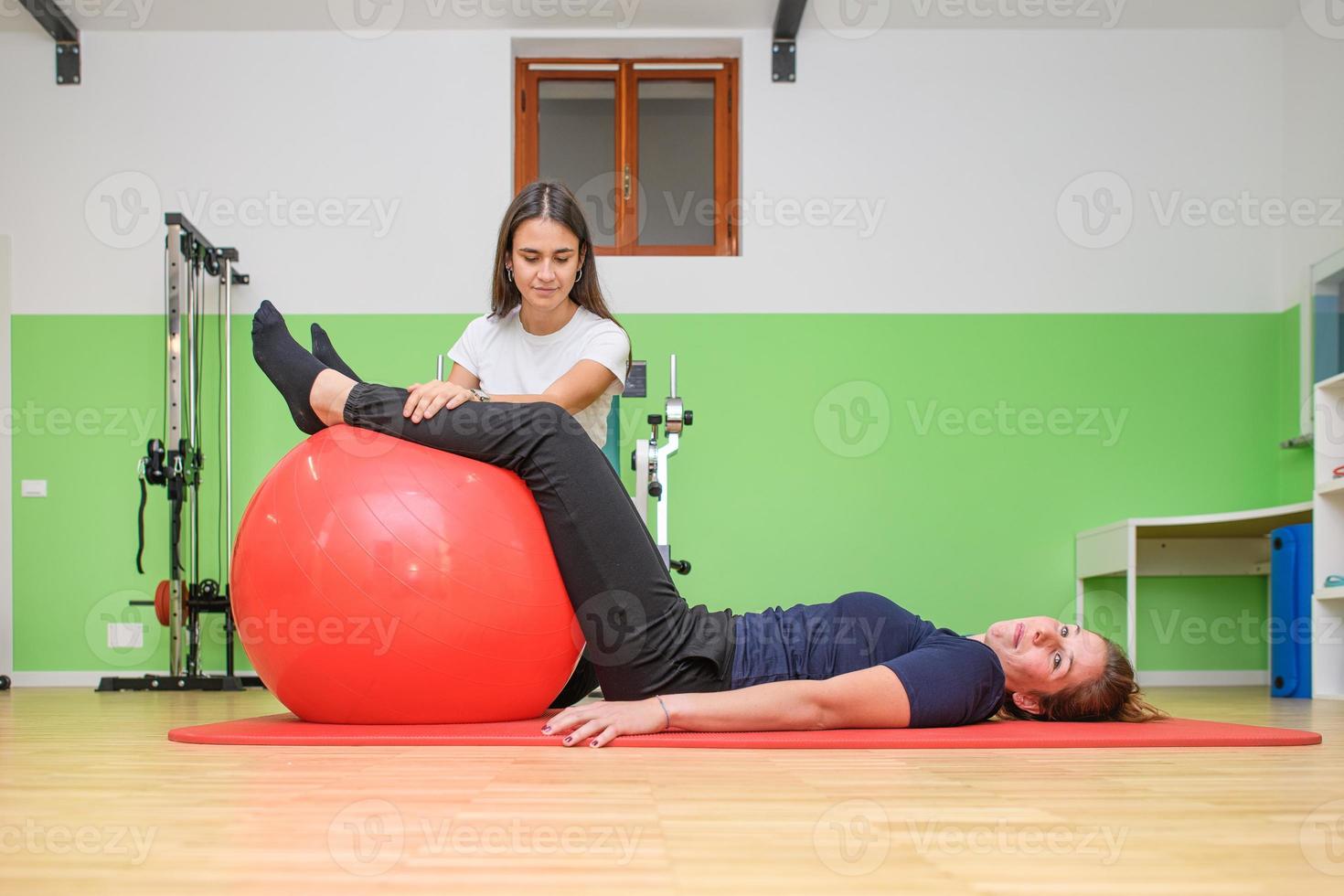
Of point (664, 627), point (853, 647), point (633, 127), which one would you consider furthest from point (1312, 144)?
point (664, 627)

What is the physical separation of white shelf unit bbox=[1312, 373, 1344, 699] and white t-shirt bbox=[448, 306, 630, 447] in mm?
2652

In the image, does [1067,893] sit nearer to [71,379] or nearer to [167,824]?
[167,824]

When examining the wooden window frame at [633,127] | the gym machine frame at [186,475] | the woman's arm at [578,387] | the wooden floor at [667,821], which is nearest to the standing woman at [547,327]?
the woman's arm at [578,387]

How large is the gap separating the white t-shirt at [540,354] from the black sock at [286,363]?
2.16 feet

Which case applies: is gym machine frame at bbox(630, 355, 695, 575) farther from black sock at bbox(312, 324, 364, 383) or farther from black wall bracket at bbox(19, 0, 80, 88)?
black wall bracket at bbox(19, 0, 80, 88)

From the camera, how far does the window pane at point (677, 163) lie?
5.25 meters

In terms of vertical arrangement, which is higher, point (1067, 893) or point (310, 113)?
point (310, 113)

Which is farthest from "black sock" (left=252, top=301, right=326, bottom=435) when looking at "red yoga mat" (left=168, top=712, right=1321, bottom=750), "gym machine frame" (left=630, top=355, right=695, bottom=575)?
"gym machine frame" (left=630, top=355, right=695, bottom=575)

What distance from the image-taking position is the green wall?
496 cm

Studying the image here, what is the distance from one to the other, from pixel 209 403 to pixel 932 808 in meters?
4.41

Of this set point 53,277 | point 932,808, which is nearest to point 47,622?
point 53,277

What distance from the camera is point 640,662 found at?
2109 mm

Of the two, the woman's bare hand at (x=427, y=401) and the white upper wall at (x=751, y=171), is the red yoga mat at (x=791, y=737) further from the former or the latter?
the white upper wall at (x=751, y=171)

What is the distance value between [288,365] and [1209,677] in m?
4.23
